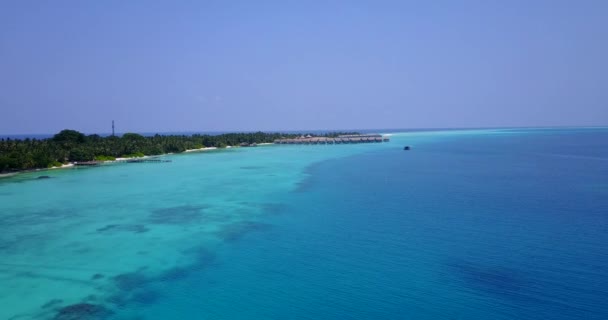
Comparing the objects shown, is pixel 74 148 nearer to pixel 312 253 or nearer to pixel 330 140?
pixel 312 253

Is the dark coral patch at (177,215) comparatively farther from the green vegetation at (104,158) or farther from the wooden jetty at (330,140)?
the wooden jetty at (330,140)

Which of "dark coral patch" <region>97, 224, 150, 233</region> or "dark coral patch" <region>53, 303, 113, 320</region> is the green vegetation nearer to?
"dark coral patch" <region>97, 224, 150, 233</region>

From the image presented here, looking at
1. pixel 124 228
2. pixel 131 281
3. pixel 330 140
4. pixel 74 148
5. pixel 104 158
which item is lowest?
pixel 131 281

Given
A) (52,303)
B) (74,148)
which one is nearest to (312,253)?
(52,303)

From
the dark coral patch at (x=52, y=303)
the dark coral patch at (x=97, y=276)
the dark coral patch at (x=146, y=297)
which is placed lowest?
the dark coral patch at (x=146, y=297)

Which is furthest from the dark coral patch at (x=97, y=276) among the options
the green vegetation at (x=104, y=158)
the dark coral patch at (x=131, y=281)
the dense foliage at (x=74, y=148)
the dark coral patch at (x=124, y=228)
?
the green vegetation at (x=104, y=158)

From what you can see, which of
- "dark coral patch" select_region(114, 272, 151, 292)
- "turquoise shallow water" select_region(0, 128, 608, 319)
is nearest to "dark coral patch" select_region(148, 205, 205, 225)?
"turquoise shallow water" select_region(0, 128, 608, 319)
